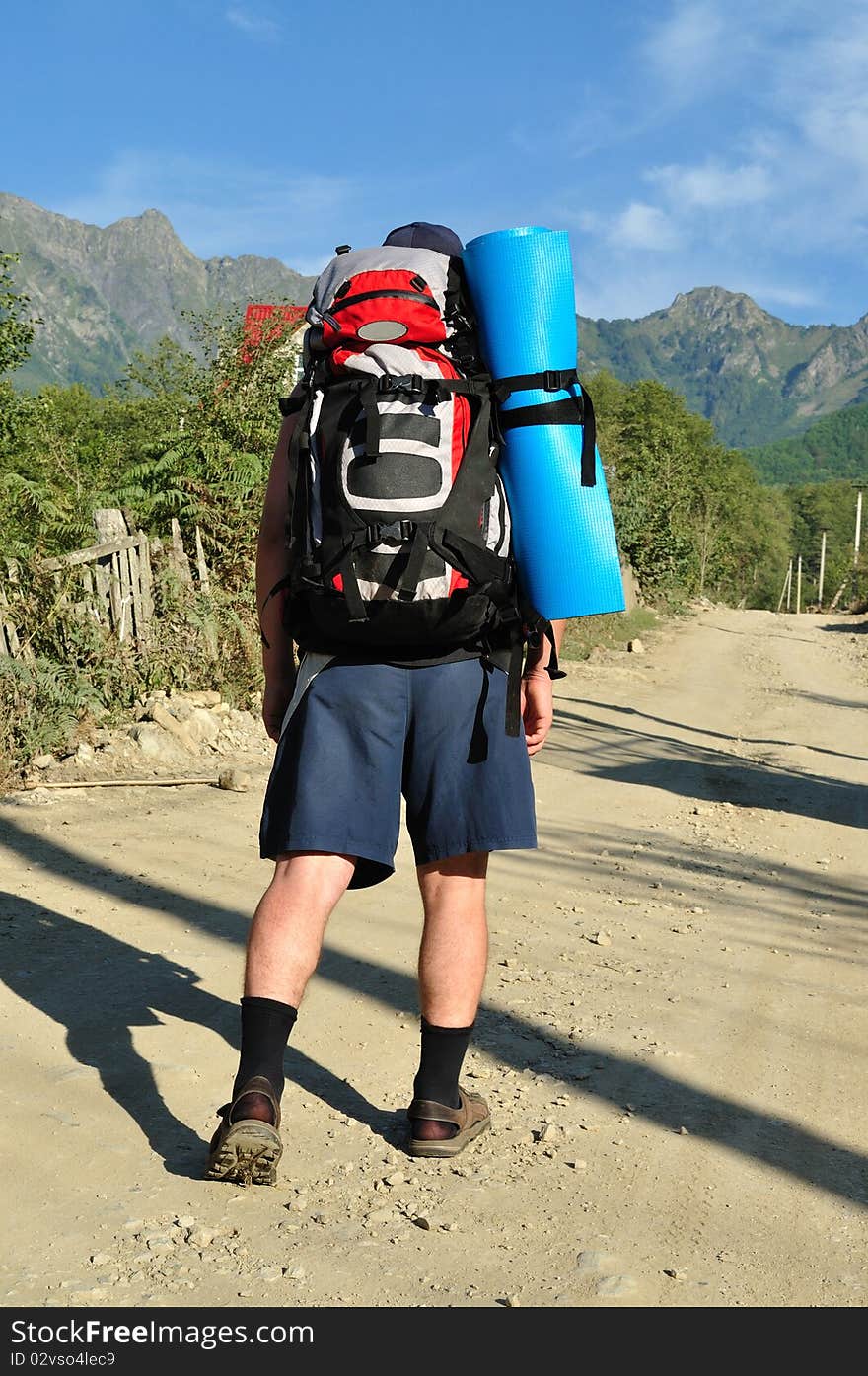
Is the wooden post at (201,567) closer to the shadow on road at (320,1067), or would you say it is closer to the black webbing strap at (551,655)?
the shadow on road at (320,1067)

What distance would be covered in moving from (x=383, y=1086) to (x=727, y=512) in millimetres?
67912

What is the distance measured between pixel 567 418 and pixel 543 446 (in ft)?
0.26

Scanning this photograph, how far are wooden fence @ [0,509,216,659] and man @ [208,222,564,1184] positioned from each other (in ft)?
17.1

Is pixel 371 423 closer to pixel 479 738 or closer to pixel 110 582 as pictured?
pixel 479 738

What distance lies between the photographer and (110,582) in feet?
26.7

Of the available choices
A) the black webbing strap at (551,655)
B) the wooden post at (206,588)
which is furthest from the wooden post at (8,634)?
the black webbing strap at (551,655)

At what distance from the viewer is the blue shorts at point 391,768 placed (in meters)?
2.58

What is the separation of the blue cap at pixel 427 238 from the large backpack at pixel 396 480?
15 centimetres

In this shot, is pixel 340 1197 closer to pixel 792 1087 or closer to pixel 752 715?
pixel 792 1087

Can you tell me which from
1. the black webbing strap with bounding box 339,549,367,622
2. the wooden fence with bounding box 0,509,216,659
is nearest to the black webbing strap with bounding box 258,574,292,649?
the black webbing strap with bounding box 339,549,367,622

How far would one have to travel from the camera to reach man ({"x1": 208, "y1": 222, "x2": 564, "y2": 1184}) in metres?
2.53

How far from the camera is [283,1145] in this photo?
2.72 meters

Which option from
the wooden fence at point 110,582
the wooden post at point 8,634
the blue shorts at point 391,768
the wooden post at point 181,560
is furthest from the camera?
the wooden post at point 181,560

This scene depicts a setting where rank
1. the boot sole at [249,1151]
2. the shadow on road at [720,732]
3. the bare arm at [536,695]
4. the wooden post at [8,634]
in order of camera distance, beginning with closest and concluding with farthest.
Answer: the boot sole at [249,1151]
the bare arm at [536,695]
the wooden post at [8,634]
the shadow on road at [720,732]
